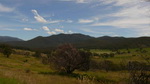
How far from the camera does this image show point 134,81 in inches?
310

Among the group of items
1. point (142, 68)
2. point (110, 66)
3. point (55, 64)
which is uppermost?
point (142, 68)

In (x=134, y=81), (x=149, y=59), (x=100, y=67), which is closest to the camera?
(x=149, y=59)

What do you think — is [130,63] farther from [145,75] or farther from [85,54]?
[85,54]

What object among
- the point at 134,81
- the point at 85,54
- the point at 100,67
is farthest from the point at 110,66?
the point at 134,81

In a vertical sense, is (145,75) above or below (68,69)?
above

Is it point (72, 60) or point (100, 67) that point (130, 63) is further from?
point (100, 67)

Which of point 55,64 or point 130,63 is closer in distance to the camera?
point 130,63

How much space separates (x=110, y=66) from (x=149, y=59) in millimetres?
→ 76252

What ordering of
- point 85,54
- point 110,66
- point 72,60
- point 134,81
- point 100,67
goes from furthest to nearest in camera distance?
point 110,66
point 100,67
point 85,54
point 72,60
point 134,81

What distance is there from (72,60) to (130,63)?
1060 inches

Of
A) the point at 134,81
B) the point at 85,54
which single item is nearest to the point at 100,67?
the point at 85,54

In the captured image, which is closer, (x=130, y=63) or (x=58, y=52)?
(x=130, y=63)

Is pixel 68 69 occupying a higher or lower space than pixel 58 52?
lower

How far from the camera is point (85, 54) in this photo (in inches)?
1452
